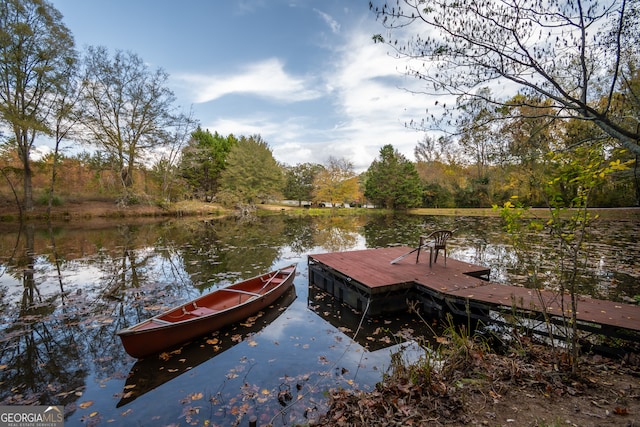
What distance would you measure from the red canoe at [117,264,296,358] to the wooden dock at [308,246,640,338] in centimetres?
156

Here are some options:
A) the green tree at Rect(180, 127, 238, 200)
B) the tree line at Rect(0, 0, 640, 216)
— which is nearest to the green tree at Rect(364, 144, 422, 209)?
the tree line at Rect(0, 0, 640, 216)

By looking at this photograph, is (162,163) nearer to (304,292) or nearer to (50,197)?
(50,197)

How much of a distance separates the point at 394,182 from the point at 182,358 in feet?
123

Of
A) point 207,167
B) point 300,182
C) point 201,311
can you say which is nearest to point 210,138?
point 207,167

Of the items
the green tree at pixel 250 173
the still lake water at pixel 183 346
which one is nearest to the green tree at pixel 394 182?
the green tree at pixel 250 173

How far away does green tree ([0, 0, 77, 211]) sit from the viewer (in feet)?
63.7

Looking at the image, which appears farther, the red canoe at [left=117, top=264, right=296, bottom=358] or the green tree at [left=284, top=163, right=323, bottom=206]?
the green tree at [left=284, top=163, right=323, bottom=206]

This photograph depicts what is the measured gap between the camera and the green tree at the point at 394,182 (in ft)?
128

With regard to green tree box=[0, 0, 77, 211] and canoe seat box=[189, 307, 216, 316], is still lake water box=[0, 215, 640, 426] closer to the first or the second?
canoe seat box=[189, 307, 216, 316]

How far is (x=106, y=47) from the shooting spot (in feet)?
79.7

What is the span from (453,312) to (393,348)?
171 centimetres

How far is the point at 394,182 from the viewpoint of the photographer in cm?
3959

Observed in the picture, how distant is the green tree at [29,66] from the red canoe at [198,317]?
2317 cm

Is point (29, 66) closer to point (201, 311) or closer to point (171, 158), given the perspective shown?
point (171, 158)
